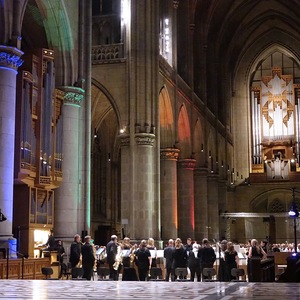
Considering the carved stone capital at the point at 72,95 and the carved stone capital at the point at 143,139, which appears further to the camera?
the carved stone capital at the point at 143,139

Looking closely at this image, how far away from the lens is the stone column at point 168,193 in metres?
36.4

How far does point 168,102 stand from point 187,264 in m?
17.5

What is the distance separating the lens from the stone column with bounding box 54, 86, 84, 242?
21969mm

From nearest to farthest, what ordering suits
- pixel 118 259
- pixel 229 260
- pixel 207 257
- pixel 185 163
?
pixel 229 260 < pixel 207 257 < pixel 118 259 < pixel 185 163

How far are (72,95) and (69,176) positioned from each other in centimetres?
288

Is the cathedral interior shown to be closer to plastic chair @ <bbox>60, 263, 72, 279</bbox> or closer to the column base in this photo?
the column base

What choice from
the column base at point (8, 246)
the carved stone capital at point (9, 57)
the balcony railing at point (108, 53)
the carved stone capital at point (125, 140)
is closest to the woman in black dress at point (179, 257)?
the column base at point (8, 246)

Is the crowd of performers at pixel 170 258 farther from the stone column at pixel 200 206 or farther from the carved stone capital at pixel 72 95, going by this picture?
the stone column at pixel 200 206

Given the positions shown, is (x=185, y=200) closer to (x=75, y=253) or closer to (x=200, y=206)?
(x=200, y=206)

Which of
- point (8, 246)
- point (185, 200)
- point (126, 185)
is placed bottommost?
point (8, 246)

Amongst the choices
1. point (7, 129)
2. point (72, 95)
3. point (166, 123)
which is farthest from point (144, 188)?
point (7, 129)

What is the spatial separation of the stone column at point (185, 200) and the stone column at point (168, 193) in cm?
431

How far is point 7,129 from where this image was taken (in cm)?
1759

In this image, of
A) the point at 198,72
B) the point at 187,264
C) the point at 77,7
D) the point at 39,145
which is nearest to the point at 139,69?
the point at 77,7
